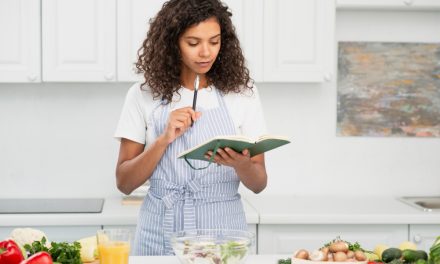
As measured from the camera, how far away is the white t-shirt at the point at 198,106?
2471 millimetres

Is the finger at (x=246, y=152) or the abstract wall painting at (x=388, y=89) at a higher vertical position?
the abstract wall painting at (x=388, y=89)

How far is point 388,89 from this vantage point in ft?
12.9

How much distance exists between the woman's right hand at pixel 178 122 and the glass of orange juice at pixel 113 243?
1.74ft

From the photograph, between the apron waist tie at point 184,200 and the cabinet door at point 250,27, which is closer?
the apron waist tie at point 184,200

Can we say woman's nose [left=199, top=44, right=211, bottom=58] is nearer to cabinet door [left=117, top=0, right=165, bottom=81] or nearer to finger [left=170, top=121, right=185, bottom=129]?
finger [left=170, top=121, right=185, bottom=129]

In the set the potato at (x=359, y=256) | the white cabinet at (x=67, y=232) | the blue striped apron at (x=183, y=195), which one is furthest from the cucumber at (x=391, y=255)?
the white cabinet at (x=67, y=232)

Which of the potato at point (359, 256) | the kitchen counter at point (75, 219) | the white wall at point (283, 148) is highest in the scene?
the white wall at point (283, 148)

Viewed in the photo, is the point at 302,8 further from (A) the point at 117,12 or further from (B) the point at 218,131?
(B) the point at 218,131

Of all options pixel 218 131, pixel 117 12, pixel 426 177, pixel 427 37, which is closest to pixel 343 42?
pixel 427 37

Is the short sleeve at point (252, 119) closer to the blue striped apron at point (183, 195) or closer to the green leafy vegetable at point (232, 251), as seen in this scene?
the blue striped apron at point (183, 195)

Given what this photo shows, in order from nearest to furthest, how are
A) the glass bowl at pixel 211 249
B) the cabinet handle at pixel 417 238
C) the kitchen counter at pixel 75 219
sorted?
the glass bowl at pixel 211 249 → the kitchen counter at pixel 75 219 → the cabinet handle at pixel 417 238

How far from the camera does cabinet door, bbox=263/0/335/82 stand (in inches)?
137

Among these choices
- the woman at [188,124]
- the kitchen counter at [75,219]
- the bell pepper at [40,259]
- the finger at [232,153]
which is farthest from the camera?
the kitchen counter at [75,219]

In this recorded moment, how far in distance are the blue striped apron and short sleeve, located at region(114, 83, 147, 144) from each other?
46 millimetres
